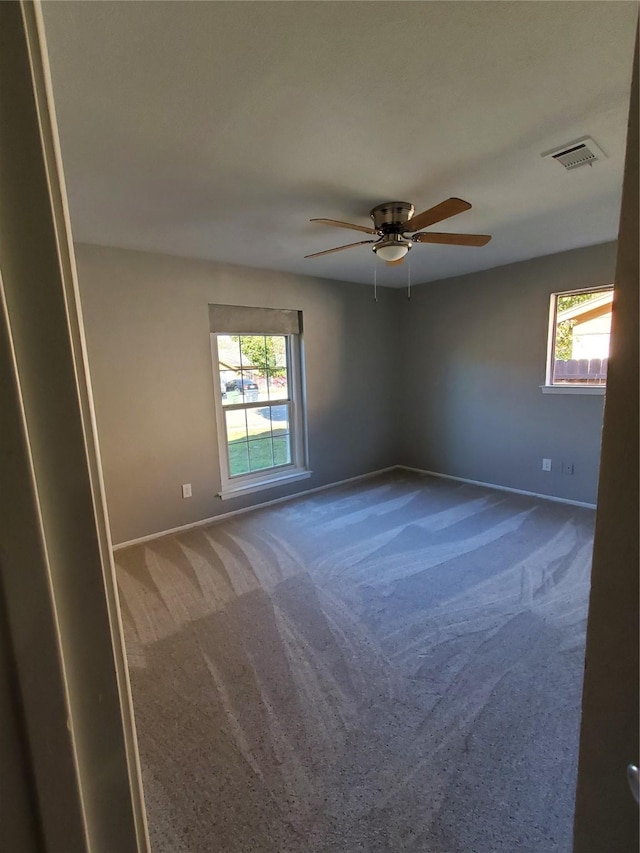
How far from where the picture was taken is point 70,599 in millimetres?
432

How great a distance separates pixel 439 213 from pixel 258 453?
2.84 meters

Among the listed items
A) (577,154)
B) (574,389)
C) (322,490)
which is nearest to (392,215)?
(577,154)

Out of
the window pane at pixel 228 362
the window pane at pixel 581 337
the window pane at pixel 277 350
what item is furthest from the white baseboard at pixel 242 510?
the window pane at pixel 581 337

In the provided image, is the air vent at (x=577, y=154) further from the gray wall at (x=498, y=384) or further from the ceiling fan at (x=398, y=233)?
the gray wall at (x=498, y=384)

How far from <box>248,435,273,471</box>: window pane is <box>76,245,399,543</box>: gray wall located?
0.95 feet

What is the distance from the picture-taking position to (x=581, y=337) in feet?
12.2

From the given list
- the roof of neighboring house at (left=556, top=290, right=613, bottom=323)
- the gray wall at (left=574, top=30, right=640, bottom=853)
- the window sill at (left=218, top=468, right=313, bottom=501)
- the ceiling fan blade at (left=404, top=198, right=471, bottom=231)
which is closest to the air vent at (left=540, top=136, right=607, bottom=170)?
the ceiling fan blade at (left=404, top=198, right=471, bottom=231)

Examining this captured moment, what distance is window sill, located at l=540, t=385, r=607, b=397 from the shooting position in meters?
3.60

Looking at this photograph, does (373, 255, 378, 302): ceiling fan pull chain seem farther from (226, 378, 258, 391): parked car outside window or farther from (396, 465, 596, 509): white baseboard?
(396, 465, 596, 509): white baseboard

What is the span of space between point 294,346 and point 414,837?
12.3 feet

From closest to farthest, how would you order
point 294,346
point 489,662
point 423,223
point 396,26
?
point 396,26 < point 489,662 < point 423,223 < point 294,346

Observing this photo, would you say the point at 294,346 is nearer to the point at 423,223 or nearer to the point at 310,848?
the point at 423,223

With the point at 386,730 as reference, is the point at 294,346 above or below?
above

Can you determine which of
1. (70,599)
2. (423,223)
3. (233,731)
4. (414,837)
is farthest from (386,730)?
(423,223)
